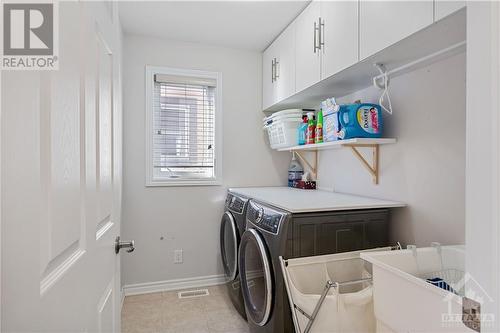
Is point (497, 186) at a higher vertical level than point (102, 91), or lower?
lower

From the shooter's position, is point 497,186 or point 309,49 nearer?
point 497,186

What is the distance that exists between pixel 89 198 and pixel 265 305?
121 centimetres

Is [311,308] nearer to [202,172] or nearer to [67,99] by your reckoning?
[67,99]

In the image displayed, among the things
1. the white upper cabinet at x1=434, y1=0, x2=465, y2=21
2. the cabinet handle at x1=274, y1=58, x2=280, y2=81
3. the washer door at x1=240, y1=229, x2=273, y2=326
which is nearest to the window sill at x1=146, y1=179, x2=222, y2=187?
the washer door at x1=240, y1=229, x2=273, y2=326

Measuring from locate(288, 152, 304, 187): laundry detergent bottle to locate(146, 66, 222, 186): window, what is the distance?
74 cm

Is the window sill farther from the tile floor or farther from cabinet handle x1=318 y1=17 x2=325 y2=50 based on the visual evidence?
cabinet handle x1=318 y1=17 x2=325 y2=50

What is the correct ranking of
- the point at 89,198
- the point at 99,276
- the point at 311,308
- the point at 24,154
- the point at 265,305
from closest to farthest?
the point at 24,154
the point at 89,198
the point at 99,276
the point at 311,308
the point at 265,305

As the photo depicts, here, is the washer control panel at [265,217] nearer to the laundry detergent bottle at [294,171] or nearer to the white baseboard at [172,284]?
the laundry detergent bottle at [294,171]

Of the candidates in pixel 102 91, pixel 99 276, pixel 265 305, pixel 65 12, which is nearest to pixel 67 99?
pixel 65 12

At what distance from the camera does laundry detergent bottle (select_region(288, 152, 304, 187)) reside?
2879mm

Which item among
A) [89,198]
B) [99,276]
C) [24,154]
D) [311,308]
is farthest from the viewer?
[311,308]

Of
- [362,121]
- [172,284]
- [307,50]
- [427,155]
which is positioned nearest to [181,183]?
[172,284]

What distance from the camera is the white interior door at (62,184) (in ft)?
1.39

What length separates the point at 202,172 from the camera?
9.41 ft
